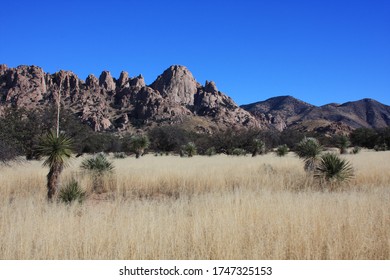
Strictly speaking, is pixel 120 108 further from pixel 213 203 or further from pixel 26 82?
pixel 213 203

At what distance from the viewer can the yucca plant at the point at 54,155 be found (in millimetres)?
9109

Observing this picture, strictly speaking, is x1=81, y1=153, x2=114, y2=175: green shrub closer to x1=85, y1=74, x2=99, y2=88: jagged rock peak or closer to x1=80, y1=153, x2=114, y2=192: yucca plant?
x1=80, y1=153, x2=114, y2=192: yucca plant

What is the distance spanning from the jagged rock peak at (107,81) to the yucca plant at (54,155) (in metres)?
176

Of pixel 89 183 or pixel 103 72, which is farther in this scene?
pixel 103 72

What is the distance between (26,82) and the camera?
156 metres

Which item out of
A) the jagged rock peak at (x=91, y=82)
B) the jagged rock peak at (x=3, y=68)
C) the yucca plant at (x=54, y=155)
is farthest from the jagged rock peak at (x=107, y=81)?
the yucca plant at (x=54, y=155)

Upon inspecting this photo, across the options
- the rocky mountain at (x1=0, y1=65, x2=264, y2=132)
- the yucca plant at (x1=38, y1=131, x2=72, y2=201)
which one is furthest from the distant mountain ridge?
the yucca plant at (x1=38, y1=131, x2=72, y2=201)

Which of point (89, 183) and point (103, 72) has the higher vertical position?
point (103, 72)

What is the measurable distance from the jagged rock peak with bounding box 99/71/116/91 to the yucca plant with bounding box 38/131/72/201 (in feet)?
576

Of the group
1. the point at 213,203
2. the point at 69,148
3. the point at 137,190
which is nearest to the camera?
the point at 213,203

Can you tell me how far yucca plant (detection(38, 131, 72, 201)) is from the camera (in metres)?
9.11

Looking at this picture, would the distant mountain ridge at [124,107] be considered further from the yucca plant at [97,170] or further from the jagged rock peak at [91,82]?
the yucca plant at [97,170]
